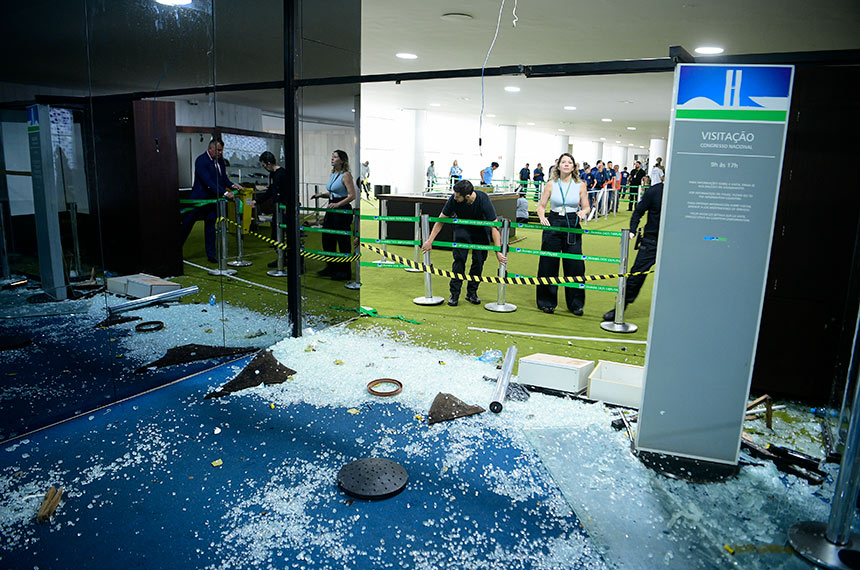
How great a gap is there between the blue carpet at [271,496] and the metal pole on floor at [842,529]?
43.2 inches

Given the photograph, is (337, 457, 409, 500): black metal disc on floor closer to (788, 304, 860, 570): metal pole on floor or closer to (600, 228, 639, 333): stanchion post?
(788, 304, 860, 570): metal pole on floor

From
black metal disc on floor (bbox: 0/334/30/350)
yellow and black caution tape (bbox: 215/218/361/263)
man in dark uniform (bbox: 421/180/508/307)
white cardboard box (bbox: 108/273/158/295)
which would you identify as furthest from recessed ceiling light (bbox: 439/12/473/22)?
black metal disc on floor (bbox: 0/334/30/350)

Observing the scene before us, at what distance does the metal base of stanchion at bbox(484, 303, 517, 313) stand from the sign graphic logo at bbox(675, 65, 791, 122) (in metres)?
4.11

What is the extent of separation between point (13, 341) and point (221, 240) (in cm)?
183

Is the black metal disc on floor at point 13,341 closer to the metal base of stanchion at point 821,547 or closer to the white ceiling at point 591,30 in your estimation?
the metal base of stanchion at point 821,547

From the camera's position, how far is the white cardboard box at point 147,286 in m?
4.21

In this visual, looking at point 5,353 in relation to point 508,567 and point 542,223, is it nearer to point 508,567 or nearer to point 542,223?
point 508,567

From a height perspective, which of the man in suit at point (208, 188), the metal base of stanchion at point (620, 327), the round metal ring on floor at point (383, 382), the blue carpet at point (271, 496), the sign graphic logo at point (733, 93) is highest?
the sign graphic logo at point (733, 93)

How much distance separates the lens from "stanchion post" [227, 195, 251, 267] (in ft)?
16.7

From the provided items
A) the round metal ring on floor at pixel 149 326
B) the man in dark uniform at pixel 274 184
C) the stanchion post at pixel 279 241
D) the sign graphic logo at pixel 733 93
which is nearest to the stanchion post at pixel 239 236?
the man in dark uniform at pixel 274 184

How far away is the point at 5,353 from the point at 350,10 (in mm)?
4433

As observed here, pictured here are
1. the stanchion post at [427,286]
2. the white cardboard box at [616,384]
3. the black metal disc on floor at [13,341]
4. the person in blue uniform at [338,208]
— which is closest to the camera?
the black metal disc on floor at [13,341]

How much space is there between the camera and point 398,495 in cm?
317

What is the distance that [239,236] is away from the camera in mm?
5129
